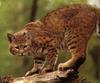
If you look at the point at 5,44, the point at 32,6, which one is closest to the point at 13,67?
the point at 5,44

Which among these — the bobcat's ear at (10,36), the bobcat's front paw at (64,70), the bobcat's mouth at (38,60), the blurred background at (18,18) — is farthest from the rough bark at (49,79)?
Result: the blurred background at (18,18)

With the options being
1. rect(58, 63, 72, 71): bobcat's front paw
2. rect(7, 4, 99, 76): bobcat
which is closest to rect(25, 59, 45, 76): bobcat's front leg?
rect(7, 4, 99, 76): bobcat

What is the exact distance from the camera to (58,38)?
2746mm

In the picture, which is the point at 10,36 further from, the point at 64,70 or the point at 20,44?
the point at 64,70

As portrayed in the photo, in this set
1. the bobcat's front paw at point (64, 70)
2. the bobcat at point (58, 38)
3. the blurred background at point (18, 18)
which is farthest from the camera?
the blurred background at point (18, 18)

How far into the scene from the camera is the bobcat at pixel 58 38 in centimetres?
269

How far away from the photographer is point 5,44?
10.3 feet

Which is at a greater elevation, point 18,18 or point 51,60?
point 18,18

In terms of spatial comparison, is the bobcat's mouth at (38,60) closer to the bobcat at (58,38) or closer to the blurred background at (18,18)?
the bobcat at (58,38)

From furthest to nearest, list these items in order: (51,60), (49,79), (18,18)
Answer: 1. (18,18)
2. (51,60)
3. (49,79)

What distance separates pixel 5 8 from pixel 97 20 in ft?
2.67

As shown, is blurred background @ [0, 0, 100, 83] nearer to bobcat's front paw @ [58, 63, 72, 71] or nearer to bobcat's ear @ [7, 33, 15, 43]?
bobcat's ear @ [7, 33, 15, 43]

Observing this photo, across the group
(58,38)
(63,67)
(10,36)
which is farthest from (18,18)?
(63,67)

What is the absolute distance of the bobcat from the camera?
106 inches
